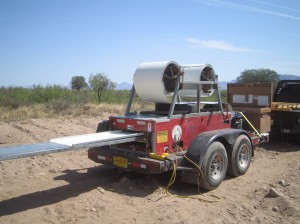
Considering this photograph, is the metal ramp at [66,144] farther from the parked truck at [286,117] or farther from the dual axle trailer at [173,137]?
the parked truck at [286,117]

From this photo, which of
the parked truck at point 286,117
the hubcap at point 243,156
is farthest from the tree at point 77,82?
the hubcap at point 243,156

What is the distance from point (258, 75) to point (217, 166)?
1738 inches

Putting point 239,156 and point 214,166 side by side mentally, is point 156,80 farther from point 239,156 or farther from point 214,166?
point 239,156

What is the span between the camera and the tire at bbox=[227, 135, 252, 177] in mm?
6781

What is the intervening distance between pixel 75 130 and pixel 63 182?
5.66 meters

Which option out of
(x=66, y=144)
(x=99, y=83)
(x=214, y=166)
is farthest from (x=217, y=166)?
(x=99, y=83)

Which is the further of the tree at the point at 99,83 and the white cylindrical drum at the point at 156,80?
the tree at the point at 99,83

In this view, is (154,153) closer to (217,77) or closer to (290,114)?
(217,77)

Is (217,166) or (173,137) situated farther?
(217,166)

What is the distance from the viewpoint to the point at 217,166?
6.30 meters

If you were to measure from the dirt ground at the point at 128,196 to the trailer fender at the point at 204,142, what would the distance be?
66 cm

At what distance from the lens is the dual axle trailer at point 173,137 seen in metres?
5.68

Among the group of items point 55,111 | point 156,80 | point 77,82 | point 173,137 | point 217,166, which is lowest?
point 217,166

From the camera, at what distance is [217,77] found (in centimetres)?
705
